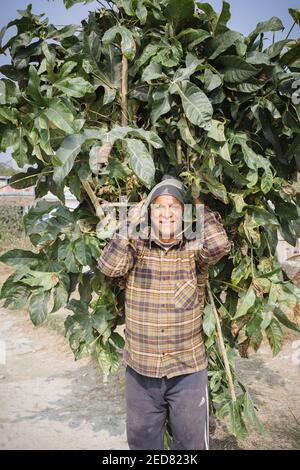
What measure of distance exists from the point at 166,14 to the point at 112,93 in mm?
346

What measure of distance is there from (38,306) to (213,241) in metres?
0.75

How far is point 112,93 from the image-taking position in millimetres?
1737

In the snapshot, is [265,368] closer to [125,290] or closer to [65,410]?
[65,410]

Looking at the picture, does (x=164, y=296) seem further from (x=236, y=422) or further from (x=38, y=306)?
(x=236, y=422)

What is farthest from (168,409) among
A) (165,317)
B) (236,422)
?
(165,317)

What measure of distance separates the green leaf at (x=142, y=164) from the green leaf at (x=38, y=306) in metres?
0.67

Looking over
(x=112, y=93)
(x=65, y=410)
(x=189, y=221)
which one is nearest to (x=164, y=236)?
(x=189, y=221)

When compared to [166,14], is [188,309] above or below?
below

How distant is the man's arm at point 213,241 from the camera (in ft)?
5.84

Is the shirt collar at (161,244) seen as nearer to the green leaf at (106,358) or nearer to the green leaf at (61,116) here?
the green leaf at (106,358)

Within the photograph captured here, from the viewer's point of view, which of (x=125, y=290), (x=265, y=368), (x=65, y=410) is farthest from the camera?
(x=265, y=368)

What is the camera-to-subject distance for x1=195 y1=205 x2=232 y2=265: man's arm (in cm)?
178

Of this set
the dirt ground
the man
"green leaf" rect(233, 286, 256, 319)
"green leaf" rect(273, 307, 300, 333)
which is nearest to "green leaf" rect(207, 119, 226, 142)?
the man

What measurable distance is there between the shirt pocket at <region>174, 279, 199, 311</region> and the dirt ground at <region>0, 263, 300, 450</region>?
3.59ft
